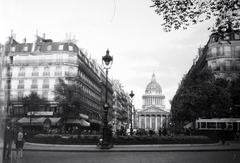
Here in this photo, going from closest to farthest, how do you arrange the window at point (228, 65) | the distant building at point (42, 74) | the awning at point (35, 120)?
the window at point (228, 65) < the awning at point (35, 120) < the distant building at point (42, 74)

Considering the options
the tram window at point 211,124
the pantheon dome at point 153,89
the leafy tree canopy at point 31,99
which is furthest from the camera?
the pantheon dome at point 153,89

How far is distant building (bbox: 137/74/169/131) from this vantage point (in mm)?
166000

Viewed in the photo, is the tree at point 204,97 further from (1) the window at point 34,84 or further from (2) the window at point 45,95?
(1) the window at point 34,84

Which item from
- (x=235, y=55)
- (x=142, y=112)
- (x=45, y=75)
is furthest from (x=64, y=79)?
(x=142, y=112)

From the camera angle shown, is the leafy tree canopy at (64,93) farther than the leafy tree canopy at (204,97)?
No

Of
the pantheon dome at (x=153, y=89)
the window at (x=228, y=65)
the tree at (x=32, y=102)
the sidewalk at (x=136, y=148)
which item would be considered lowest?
the sidewalk at (x=136, y=148)

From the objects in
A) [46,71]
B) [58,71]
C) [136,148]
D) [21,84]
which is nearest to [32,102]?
[21,84]

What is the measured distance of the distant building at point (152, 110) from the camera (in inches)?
6535

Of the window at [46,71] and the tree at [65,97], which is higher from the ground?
the window at [46,71]

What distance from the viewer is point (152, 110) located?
166m

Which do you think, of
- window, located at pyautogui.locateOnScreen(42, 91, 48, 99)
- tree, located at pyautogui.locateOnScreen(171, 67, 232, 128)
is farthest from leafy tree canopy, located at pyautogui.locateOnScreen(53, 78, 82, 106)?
tree, located at pyautogui.locateOnScreen(171, 67, 232, 128)

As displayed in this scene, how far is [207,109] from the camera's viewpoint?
38.4 meters

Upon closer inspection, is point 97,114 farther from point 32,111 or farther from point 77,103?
point 32,111

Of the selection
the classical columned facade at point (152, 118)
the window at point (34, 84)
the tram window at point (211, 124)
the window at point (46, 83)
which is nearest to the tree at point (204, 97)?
the tram window at point (211, 124)
